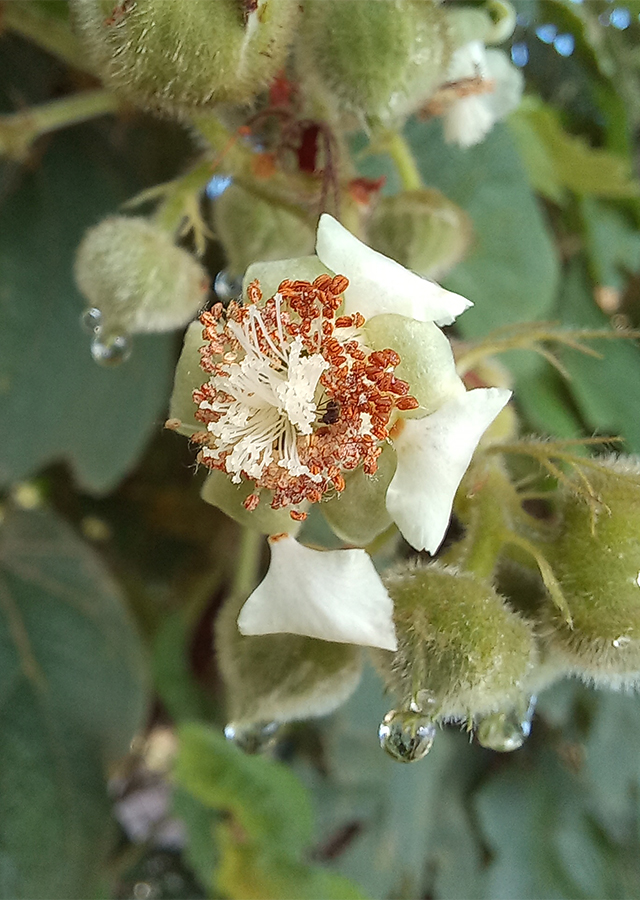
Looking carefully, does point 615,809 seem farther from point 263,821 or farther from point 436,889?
point 263,821

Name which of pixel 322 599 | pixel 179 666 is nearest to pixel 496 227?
pixel 322 599

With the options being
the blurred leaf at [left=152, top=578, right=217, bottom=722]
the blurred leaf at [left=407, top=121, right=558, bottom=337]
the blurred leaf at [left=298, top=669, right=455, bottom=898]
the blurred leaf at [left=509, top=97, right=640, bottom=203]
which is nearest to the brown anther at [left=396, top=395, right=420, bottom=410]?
the blurred leaf at [left=407, top=121, right=558, bottom=337]

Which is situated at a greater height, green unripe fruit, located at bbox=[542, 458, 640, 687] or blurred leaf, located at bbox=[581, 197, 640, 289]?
green unripe fruit, located at bbox=[542, 458, 640, 687]

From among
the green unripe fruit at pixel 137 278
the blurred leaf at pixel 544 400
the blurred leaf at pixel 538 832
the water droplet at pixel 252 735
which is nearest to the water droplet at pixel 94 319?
the green unripe fruit at pixel 137 278

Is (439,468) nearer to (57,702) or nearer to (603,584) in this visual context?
(603,584)

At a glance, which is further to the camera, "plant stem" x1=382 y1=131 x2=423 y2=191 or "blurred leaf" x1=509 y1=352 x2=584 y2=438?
"blurred leaf" x1=509 y1=352 x2=584 y2=438

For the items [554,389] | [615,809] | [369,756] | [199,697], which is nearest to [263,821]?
[369,756]

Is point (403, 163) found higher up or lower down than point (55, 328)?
higher up

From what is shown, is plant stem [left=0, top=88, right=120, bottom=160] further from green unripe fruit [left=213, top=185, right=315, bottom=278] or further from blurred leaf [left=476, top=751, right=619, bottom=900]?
blurred leaf [left=476, top=751, right=619, bottom=900]
